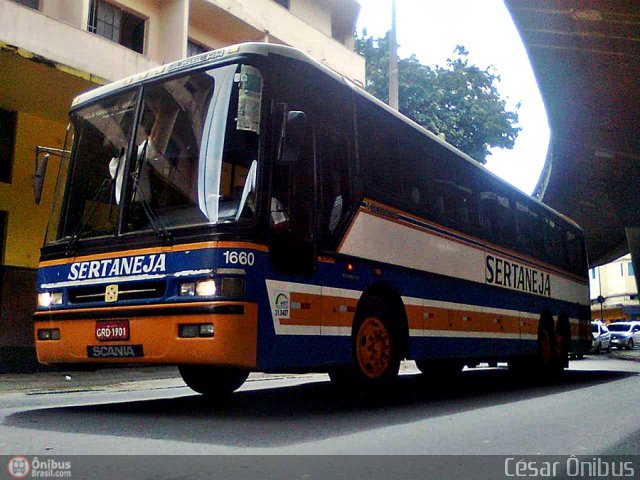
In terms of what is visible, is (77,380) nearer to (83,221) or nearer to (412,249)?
(83,221)

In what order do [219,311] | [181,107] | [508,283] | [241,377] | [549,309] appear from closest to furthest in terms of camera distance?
[219,311], [181,107], [241,377], [508,283], [549,309]

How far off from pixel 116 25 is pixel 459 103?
20725 mm

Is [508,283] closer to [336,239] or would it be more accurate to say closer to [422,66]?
[336,239]

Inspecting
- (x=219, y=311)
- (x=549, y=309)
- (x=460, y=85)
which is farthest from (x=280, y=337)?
(x=460, y=85)

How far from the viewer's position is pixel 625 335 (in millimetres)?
38781

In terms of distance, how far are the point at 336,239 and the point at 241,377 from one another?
245cm

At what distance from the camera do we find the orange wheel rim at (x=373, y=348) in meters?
7.52

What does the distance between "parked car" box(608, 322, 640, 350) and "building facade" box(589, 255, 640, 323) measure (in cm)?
3361

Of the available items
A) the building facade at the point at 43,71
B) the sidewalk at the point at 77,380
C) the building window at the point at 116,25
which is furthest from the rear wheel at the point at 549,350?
the building window at the point at 116,25

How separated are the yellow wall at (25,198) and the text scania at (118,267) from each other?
28.3 feet

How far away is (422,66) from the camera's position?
3484 cm

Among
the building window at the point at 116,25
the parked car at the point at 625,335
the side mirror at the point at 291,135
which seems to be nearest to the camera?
the side mirror at the point at 291,135

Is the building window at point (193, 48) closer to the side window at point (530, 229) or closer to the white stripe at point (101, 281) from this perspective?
the side window at point (530, 229)

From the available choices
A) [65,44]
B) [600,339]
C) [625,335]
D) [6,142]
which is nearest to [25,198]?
[6,142]
